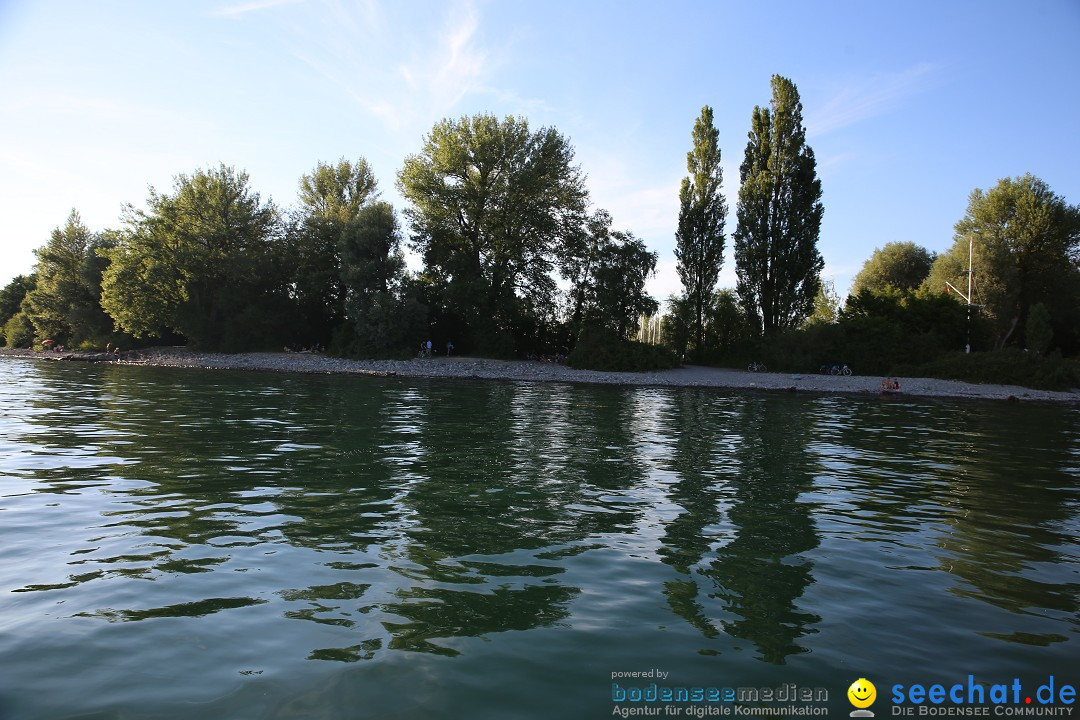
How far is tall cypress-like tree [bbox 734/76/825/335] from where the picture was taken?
42.3 m

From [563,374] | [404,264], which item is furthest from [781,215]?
[404,264]

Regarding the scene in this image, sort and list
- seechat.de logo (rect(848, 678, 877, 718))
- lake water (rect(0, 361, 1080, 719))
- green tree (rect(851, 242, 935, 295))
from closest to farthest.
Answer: seechat.de logo (rect(848, 678, 877, 718))
lake water (rect(0, 361, 1080, 719))
green tree (rect(851, 242, 935, 295))

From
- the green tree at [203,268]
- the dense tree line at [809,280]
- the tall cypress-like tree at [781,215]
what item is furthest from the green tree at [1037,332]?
the green tree at [203,268]

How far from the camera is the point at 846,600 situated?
5.36 metres

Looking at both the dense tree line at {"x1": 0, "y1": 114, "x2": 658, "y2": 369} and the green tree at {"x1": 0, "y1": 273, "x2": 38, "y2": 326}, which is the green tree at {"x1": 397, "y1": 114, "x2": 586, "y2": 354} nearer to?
the dense tree line at {"x1": 0, "y1": 114, "x2": 658, "y2": 369}

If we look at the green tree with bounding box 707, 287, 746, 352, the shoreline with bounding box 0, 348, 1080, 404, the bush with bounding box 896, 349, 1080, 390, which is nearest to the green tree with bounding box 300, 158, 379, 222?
the shoreline with bounding box 0, 348, 1080, 404

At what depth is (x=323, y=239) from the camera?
162 feet

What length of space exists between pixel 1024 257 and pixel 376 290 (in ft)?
153

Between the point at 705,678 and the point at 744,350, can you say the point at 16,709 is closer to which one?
the point at 705,678

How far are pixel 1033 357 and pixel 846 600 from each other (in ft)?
116

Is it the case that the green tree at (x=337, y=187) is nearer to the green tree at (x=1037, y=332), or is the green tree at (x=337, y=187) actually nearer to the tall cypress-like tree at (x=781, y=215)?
the tall cypress-like tree at (x=781, y=215)

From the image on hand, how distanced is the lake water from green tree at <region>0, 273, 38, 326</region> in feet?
253

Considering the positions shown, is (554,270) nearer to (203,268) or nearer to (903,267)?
(203,268)

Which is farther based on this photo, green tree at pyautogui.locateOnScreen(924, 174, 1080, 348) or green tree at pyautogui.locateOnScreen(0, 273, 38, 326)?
green tree at pyautogui.locateOnScreen(0, 273, 38, 326)
